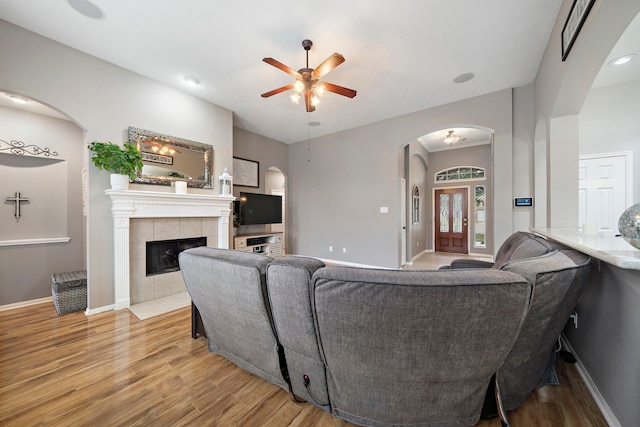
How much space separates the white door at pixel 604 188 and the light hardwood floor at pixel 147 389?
3.03 m

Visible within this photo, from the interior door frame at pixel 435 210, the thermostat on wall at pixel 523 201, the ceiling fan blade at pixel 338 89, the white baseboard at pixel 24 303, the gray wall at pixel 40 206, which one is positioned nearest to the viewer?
the ceiling fan blade at pixel 338 89

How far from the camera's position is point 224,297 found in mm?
1432

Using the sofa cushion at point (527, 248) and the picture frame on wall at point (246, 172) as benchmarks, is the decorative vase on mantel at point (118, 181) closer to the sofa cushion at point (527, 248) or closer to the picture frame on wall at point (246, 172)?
the picture frame on wall at point (246, 172)

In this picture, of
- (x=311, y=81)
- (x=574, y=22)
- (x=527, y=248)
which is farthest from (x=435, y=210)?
(x=311, y=81)

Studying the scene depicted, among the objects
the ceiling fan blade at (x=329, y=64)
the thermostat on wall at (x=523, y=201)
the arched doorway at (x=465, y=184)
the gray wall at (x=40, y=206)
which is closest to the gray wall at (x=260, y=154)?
the gray wall at (x=40, y=206)

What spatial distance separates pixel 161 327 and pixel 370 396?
2.20 meters

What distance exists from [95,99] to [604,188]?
675 cm

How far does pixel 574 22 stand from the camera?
5.66 ft

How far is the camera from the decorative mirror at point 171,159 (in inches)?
119

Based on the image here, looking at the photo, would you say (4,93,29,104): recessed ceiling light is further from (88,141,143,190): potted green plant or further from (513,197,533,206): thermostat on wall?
(513,197,533,206): thermostat on wall

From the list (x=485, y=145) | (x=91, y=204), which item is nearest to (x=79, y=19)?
(x=91, y=204)

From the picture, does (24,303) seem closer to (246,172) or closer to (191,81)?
(191,81)

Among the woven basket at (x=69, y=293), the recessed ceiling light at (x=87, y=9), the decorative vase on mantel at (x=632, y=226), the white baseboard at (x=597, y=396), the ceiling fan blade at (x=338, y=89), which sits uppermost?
the recessed ceiling light at (x=87, y=9)

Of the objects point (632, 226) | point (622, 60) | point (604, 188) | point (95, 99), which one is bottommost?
point (632, 226)
